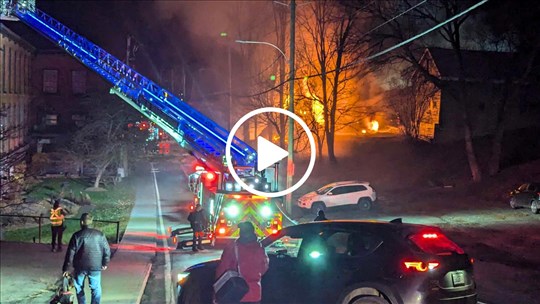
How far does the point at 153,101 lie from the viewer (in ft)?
56.1

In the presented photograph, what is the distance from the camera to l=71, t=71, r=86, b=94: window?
47.2 m

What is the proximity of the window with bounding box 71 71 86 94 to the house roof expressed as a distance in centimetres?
2781

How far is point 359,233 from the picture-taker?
20.2 ft

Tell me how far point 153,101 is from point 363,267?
1241cm

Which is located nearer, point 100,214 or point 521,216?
point 521,216

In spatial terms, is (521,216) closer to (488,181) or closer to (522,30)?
(488,181)

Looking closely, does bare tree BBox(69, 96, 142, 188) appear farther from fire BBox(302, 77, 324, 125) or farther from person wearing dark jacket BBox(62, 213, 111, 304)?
person wearing dark jacket BBox(62, 213, 111, 304)

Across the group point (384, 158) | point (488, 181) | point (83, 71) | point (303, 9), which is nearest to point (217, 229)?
point (488, 181)

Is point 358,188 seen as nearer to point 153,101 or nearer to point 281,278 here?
point 153,101

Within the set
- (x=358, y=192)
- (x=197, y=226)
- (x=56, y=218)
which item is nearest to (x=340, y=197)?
(x=358, y=192)

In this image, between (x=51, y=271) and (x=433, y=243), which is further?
(x=51, y=271)

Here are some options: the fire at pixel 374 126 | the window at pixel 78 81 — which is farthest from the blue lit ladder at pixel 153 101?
the fire at pixel 374 126

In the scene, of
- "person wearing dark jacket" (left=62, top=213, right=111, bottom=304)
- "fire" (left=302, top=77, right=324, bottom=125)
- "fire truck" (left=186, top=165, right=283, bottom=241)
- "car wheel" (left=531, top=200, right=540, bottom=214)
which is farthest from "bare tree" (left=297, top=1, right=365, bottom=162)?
"person wearing dark jacket" (left=62, top=213, right=111, bottom=304)

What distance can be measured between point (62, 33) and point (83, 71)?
2888 cm
